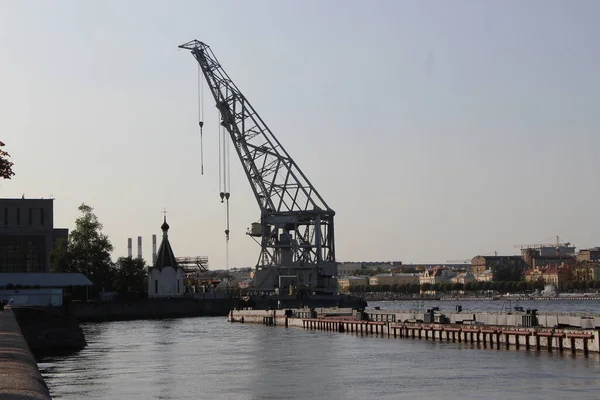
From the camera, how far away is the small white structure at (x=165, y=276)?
→ 433ft

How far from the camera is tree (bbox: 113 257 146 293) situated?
134000 millimetres

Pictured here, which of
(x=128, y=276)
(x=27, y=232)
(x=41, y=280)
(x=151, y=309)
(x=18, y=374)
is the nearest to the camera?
(x=18, y=374)

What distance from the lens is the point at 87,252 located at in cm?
13112

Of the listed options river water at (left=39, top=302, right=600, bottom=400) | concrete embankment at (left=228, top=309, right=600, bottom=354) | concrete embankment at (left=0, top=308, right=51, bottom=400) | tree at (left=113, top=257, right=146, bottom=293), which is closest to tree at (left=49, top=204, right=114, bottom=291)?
tree at (left=113, top=257, right=146, bottom=293)

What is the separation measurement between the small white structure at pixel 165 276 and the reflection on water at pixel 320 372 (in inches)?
2555

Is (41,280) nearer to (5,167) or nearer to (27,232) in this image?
(27,232)

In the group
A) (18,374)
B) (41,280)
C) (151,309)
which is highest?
(41,280)

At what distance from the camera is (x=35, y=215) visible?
13312 cm

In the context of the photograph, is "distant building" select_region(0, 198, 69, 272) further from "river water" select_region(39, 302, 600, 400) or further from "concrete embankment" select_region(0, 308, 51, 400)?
"concrete embankment" select_region(0, 308, 51, 400)

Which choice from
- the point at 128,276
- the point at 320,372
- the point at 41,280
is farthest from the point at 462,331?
the point at 128,276

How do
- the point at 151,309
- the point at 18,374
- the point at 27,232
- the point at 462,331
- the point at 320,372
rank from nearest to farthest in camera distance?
the point at 18,374 → the point at 320,372 → the point at 462,331 → the point at 151,309 → the point at 27,232

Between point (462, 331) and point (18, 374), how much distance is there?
39681mm

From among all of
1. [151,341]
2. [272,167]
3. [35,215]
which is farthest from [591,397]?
[35,215]

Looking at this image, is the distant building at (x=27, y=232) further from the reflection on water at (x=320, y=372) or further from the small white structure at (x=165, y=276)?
the reflection on water at (x=320, y=372)
